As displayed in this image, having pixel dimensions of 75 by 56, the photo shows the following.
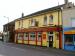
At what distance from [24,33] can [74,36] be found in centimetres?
2123

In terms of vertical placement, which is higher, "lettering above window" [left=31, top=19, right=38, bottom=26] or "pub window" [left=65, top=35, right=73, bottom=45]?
"lettering above window" [left=31, top=19, right=38, bottom=26]

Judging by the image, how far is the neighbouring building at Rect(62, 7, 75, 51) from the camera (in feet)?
131

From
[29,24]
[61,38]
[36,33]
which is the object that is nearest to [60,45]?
[61,38]

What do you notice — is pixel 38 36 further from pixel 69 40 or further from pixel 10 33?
pixel 10 33

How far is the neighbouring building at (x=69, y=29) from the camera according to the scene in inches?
1574

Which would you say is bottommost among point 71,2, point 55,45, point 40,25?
point 55,45

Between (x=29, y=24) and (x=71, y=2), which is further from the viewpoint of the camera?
(x=29, y=24)

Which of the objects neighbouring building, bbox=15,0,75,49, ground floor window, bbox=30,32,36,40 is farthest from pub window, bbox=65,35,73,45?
ground floor window, bbox=30,32,36,40

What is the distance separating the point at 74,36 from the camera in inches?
1555

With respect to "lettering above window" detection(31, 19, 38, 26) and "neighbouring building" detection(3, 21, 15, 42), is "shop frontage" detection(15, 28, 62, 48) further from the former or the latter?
"neighbouring building" detection(3, 21, 15, 42)

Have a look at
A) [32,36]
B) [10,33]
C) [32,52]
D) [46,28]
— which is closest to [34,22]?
[32,36]

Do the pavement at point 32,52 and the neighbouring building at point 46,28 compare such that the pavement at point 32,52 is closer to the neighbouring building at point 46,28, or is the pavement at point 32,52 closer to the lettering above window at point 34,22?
the neighbouring building at point 46,28

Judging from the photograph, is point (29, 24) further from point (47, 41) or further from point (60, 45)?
point (60, 45)

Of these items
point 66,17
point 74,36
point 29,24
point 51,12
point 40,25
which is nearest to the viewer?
point 74,36
